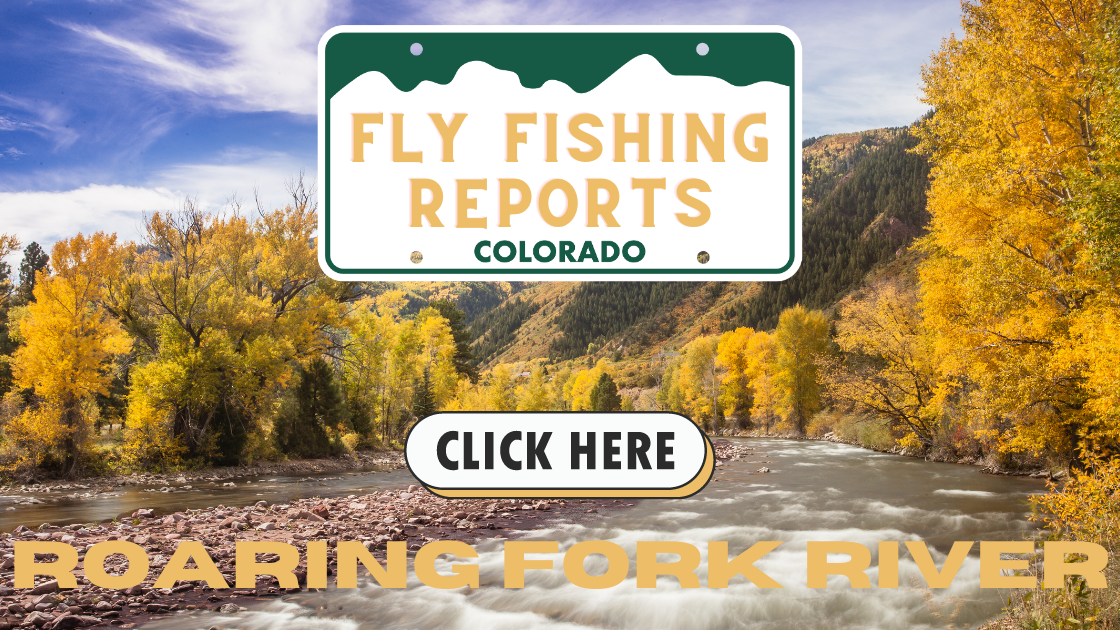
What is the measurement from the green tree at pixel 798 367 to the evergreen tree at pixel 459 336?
24.5 meters

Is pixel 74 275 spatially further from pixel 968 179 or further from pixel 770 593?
pixel 968 179

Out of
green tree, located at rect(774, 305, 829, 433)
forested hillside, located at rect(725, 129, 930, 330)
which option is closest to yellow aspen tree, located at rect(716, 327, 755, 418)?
green tree, located at rect(774, 305, 829, 433)

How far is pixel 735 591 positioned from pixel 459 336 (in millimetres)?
45231

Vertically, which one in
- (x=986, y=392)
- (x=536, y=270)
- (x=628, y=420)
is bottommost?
(x=986, y=392)

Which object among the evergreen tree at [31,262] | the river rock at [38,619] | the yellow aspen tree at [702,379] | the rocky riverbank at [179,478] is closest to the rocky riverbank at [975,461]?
the river rock at [38,619]

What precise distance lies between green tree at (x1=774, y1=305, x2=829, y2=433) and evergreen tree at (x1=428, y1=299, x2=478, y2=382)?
24.5 meters

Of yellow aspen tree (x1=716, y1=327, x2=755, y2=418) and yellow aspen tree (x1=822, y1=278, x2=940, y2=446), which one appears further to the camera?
yellow aspen tree (x1=716, y1=327, x2=755, y2=418)

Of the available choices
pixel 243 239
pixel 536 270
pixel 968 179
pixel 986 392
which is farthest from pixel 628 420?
pixel 243 239

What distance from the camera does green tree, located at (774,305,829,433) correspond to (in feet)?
152

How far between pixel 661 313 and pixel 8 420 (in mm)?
158511

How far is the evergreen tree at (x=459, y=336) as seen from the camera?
50344 mm

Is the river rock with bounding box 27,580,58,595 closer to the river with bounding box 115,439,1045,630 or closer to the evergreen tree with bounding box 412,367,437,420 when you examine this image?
the river with bounding box 115,439,1045,630

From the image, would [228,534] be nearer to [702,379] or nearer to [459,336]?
[459,336]

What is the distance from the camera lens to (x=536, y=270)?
169cm
